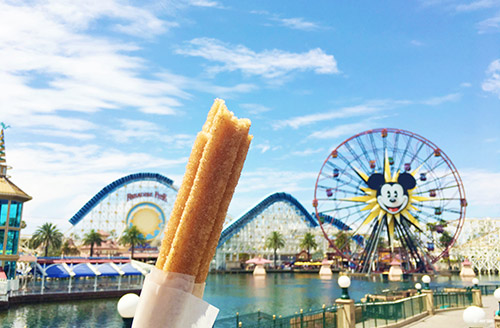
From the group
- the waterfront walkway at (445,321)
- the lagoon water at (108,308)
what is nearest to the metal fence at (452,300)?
the waterfront walkway at (445,321)

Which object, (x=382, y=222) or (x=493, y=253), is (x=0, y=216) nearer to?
(x=382, y=222)

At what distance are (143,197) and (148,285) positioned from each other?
7808cm

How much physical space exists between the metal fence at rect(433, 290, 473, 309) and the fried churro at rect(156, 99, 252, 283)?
19.6m

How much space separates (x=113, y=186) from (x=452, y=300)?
217 ft

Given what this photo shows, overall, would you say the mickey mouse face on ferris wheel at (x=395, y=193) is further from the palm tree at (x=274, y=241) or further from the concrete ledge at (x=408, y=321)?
the concrete ledge at (x=408, y=321)

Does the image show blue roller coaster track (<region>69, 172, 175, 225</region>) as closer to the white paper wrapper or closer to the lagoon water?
the lagoon water

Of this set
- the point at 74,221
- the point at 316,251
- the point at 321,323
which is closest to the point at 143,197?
the point at 74,221

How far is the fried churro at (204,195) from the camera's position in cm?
260

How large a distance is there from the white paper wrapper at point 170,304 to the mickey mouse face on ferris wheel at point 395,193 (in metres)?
56.5

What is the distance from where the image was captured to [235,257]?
82.2 meters

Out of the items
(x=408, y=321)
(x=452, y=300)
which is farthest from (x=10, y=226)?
(x=452, y=300)

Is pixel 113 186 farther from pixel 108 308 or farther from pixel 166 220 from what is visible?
pixel 108 308

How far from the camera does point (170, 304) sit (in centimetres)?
253

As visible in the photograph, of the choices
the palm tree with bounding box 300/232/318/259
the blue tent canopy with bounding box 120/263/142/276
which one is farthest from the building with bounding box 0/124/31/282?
the palm tree with bounding box 300/232/318/259
